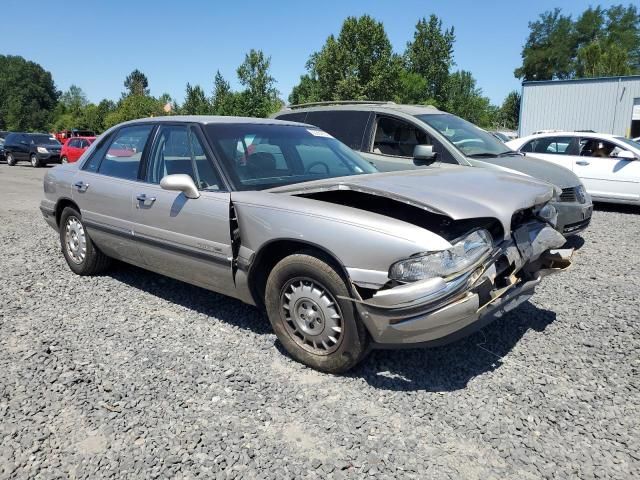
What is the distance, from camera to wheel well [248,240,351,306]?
3.17 metres

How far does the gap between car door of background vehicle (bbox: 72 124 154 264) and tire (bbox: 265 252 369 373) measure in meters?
1.73

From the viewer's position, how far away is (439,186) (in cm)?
347

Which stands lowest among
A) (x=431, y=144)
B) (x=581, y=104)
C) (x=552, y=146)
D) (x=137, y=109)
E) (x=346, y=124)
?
(x=552, y=146)

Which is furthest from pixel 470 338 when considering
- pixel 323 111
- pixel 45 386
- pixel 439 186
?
pixel 323 111

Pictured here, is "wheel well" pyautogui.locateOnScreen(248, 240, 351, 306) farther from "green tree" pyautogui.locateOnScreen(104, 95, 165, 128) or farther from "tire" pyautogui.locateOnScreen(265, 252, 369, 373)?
"green tree" pyautogui.locateOnScreen(104, 95, 165, 128)

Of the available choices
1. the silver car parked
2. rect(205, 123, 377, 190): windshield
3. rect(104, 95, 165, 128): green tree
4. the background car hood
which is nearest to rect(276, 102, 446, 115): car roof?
the silver car parked

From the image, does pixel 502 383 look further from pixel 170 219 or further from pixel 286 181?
pixel 170 219

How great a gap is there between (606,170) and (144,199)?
27.9 feet

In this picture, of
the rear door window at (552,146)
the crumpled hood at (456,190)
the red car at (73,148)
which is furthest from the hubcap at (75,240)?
the red car at (73,148)

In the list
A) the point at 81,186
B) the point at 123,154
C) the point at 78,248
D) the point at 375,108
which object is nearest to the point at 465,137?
the point at 375,108

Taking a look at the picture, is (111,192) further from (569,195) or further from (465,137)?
(569,195)

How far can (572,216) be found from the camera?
21.2 ft

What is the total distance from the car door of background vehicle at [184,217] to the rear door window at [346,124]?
354 cm

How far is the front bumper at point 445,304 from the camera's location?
282cm
